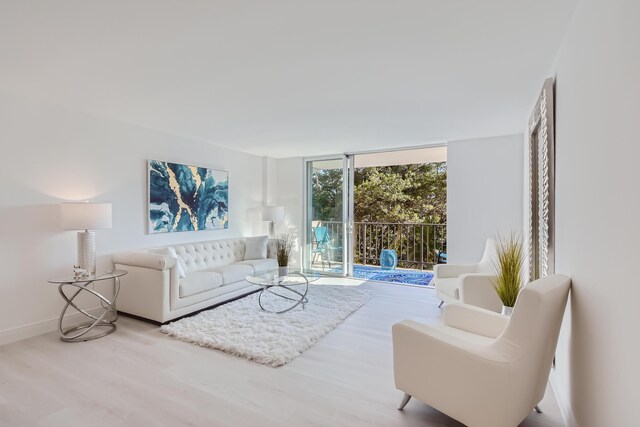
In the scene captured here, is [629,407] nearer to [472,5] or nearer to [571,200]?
[571,200]

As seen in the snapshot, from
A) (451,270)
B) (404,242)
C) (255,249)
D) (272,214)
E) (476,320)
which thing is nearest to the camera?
(476,320)

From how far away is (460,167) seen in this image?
480 cm

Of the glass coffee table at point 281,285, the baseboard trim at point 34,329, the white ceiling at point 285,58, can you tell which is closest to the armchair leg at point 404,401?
the glass coffee table at point 281,285

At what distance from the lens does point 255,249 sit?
532 centimetres

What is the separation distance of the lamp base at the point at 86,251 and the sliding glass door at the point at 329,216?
366 centimetres

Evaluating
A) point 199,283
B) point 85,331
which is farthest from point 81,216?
point 199,283

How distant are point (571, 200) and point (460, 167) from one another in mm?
3091

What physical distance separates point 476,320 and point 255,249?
A: 3.77m

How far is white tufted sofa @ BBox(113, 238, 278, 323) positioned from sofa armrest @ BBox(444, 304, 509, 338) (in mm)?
2790

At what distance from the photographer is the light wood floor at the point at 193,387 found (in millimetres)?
1944

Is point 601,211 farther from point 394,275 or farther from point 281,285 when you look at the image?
point 394,275

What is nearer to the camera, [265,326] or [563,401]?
[563,401]

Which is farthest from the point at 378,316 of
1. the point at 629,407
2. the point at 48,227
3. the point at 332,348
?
the point at 48,227

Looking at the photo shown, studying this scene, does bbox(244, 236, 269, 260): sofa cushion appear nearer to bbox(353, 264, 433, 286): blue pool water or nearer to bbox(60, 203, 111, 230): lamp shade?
bbox(353, 264, 433, 286): blue pool water
